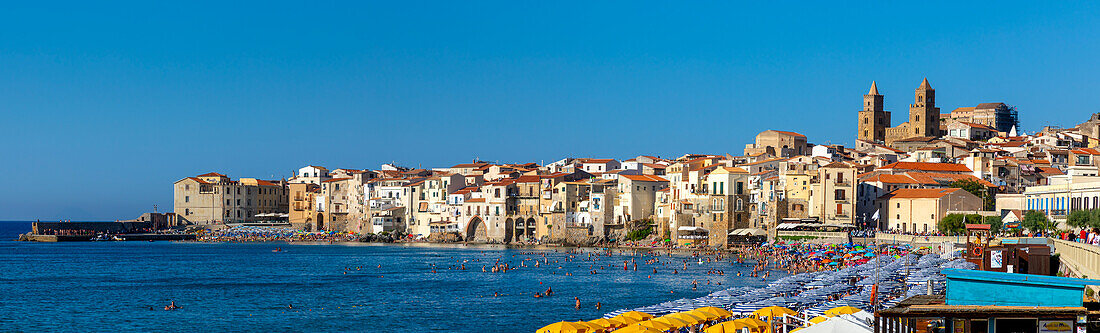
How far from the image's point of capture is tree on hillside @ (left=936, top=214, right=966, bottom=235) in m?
60.8

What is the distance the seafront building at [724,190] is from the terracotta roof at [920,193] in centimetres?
18

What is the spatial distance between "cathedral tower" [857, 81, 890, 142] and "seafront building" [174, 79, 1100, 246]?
0.17 m

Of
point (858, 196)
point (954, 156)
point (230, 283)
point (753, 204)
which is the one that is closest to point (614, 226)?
point (753, 204)

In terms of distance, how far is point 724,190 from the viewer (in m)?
79.8

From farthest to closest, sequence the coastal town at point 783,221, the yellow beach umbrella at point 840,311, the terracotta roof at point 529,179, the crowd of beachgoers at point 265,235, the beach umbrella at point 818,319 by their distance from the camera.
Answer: the crowd of beachgoers at point 265,235 < the terracotta roof at point 529,179 < the yellow beach umbrella at point 840,311 < the beach umbrella at point 818,319 < the coastal town at point 783,221

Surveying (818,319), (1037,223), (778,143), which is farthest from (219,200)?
(818,319)

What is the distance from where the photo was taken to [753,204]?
263 ft

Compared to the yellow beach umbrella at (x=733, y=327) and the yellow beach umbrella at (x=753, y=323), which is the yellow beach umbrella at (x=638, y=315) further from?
the yellow beach umbrella at (x=753, y=323)

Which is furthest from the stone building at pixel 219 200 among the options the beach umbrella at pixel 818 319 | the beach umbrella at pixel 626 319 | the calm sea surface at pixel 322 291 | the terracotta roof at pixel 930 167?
the beach umbrella at pixel 818 319

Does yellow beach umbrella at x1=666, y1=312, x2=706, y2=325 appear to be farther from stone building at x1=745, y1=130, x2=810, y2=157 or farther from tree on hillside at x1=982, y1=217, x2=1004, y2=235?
stone building at x1=745, y1=130, x2=810, y2=157

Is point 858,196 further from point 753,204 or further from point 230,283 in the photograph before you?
point 230,283

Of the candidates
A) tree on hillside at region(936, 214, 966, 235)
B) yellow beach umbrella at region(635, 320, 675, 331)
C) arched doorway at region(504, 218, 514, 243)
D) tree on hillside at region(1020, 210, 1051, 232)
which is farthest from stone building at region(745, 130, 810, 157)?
yellow beach umbrella at region(635, 320, 675, 331)

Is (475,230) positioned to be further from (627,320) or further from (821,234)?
(627,320)

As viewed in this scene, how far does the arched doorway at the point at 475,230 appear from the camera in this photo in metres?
101
